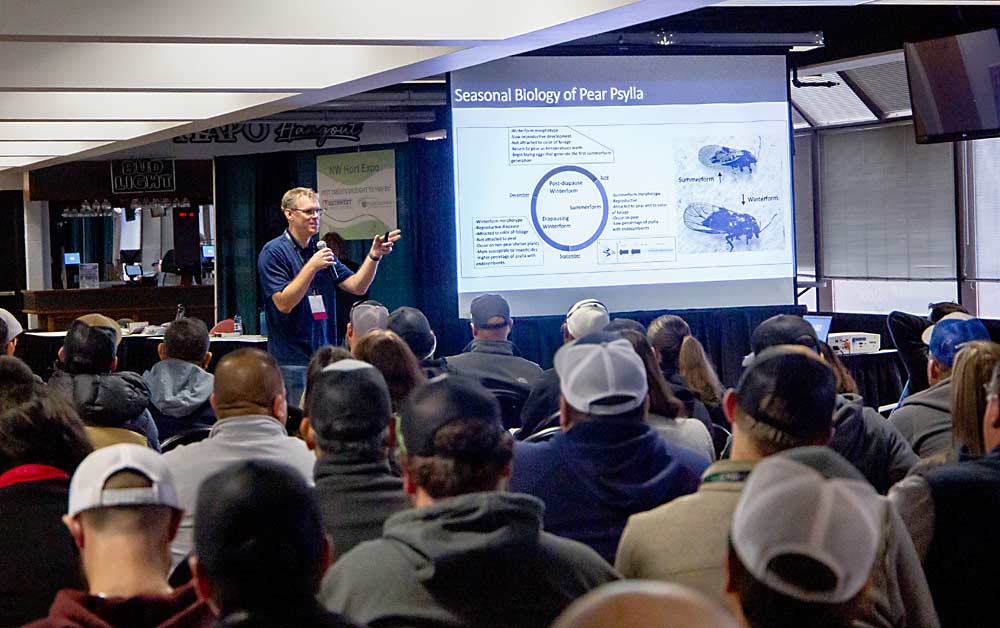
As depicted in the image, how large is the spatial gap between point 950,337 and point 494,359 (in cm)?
195

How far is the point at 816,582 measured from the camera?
1097 mm

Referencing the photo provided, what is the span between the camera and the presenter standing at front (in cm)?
538

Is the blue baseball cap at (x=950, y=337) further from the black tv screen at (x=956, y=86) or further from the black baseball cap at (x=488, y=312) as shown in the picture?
the black tv screen at (x=956, y=86)

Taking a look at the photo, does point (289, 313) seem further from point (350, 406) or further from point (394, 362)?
point (350, 406)

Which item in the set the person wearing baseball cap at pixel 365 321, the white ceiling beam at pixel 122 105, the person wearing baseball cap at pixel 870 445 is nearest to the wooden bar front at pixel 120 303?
the white ceiling beam at pixel 122 105

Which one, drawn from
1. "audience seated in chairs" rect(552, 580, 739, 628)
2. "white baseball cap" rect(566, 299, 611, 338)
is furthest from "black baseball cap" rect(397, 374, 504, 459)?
"white baseball cap" rect(566, 299, 611, 338)

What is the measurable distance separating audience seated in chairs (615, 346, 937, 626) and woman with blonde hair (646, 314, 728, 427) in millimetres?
2150

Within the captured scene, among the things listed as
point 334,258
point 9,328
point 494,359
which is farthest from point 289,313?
point 9,328

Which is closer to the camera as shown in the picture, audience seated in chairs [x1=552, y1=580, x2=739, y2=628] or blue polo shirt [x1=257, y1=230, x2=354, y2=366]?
audience seated in chairs [x1=552, y1=580, x2=739, y2=628]

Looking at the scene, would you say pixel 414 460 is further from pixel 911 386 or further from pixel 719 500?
pixel 911 386

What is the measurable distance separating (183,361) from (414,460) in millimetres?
3482

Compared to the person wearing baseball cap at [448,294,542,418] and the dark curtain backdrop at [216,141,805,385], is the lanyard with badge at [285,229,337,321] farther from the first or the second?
the dark curtain backdrop at [216,141,805,385]

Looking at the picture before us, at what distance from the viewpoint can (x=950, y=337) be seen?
12.0 feet

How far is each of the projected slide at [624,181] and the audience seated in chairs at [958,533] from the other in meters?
5.46
